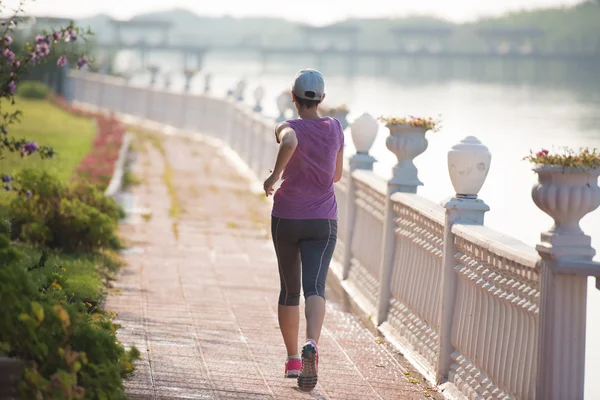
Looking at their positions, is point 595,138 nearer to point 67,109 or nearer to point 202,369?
point 202,369

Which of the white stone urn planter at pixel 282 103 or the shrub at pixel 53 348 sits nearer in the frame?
the shrub at pixel 53 348

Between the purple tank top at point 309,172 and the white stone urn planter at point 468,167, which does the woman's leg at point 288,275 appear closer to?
the purple tank top at point 309,172

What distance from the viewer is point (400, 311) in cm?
863

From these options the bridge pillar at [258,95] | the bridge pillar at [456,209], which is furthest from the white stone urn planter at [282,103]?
the bridge pillar at [456,209]

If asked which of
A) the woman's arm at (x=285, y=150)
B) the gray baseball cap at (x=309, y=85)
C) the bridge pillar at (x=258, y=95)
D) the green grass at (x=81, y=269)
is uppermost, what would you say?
the gray baseball cap at (x=309, y=85)

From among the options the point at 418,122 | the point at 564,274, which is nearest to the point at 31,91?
the point at 418,122

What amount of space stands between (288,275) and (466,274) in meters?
1.03

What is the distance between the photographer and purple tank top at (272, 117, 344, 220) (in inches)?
262

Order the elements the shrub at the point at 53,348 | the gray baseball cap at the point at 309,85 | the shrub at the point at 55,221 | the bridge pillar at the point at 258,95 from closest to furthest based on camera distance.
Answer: the shrub at the point at 53,348 → the gray baseball cap at the point at 309,85 → the shrub at the point at 55,221 → the bridge pillar at the point at 258,95

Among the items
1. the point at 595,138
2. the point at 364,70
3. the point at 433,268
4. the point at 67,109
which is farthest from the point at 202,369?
the point at 364,70

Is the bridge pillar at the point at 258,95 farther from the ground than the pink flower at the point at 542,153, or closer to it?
closer to it

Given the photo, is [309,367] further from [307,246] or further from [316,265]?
[307,246]

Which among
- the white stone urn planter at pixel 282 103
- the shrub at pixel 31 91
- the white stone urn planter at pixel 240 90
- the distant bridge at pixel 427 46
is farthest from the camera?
the shrub at pixel 31 91

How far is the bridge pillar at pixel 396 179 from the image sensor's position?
881 centimetres
